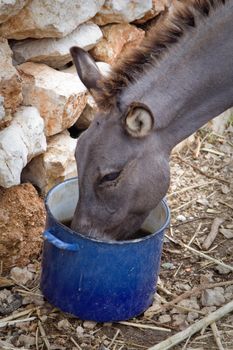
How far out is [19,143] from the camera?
355cm

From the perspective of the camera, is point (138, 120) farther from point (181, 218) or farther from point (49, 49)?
point (181, 218)

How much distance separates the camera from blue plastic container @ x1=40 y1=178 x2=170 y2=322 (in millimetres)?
3121

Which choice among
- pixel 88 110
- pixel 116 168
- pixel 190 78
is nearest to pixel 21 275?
pixel 116 168

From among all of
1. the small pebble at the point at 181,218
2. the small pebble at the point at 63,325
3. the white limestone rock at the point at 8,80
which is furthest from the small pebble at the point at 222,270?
the white limestone rock at the point at 8,80

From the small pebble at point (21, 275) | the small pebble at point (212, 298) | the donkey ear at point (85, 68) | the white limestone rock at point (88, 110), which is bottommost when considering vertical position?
the small pebble at point (212, 298)

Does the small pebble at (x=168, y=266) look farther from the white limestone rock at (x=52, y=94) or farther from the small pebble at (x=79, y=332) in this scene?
the white limestone rock at (x=52, y=94)

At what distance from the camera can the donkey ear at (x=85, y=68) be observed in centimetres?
328

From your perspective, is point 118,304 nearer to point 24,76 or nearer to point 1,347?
point 1,347

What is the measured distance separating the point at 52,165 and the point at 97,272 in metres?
0.90

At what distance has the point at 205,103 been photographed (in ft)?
11.3

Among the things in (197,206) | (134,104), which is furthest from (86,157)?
(197,206)

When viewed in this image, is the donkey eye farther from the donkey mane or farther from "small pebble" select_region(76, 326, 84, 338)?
"small pebble" select_region(76, 326, 84, 338)

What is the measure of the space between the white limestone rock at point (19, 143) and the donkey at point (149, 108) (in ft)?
1.43

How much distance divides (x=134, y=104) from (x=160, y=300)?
112 centimetres
